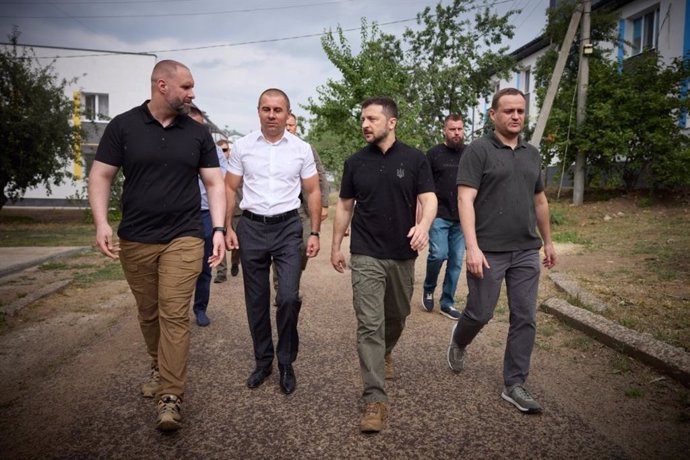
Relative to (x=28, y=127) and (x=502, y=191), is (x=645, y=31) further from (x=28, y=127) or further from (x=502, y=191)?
(x=28, y=127)

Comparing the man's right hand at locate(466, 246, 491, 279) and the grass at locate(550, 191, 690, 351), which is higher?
the man's right hand at locate(466, 246, 491, 279)

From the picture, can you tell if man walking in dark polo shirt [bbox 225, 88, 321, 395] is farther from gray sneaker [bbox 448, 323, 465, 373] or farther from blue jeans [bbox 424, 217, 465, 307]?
blue jeans [bbox 424, 217, 465, 307]

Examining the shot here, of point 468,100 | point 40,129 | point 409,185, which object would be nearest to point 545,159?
point 468,100

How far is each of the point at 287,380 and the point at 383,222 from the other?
142 centimetres

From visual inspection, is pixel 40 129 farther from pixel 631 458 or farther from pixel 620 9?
pixel 620 9

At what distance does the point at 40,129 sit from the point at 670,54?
858 inches

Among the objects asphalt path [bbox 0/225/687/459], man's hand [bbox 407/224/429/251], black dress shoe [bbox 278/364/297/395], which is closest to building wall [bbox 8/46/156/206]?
asphalt path [bbox 0/225/687/459]

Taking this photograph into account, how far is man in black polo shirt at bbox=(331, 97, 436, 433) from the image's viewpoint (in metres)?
3.49

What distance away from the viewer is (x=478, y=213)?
375cm

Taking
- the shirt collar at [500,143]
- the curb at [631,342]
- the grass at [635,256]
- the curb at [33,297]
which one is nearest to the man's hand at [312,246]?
the shirt collar at [500,143]

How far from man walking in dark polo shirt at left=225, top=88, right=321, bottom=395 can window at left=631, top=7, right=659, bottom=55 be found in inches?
737

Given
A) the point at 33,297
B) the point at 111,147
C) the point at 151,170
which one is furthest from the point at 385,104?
the point at 33,297

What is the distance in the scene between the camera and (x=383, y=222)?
142 inches

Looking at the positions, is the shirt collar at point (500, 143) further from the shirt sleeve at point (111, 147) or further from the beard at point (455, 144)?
the shirt sleeve at point (111, 147)
